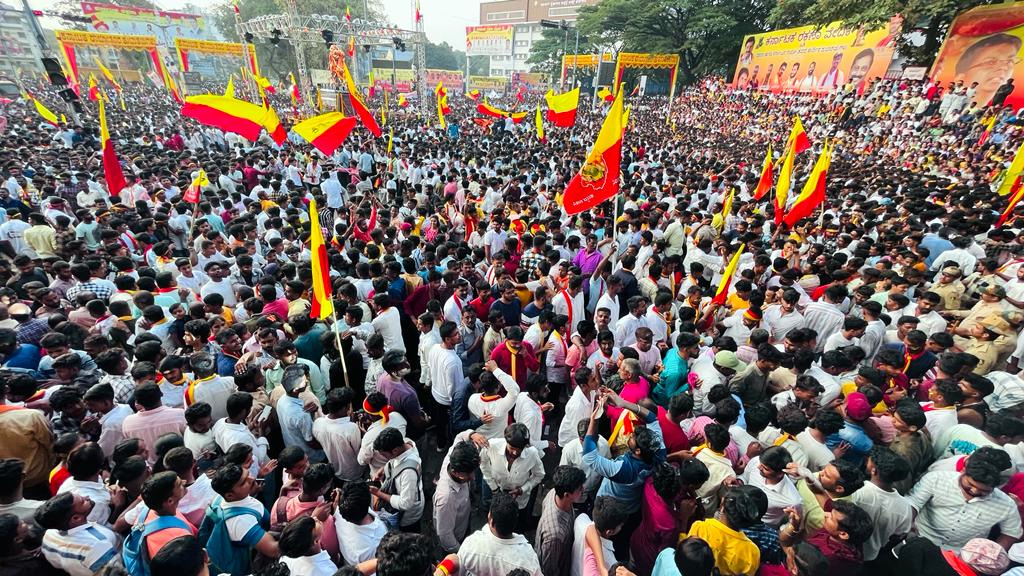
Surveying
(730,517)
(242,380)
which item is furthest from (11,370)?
(730,517)

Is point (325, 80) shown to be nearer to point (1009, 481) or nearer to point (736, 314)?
point (736, 314)

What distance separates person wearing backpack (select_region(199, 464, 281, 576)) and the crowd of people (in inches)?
0.5

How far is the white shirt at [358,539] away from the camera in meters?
2.47

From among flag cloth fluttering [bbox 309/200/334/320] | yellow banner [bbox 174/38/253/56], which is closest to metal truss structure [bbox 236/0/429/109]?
yellow banner [bbox 174/38/253/56]

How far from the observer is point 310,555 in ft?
7.23

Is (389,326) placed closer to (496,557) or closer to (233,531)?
(233,531)

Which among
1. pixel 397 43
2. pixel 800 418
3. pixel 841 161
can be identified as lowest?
pixel 841 161

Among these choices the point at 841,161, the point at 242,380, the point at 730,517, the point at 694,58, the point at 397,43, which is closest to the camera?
the point at 730,517

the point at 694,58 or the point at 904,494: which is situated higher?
the point at 694,58

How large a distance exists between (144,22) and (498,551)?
259 feet

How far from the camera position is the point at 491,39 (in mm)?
73875

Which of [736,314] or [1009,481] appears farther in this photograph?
[736,314]

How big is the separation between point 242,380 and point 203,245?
3.71 m

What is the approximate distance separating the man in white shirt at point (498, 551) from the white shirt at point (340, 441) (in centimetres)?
134
